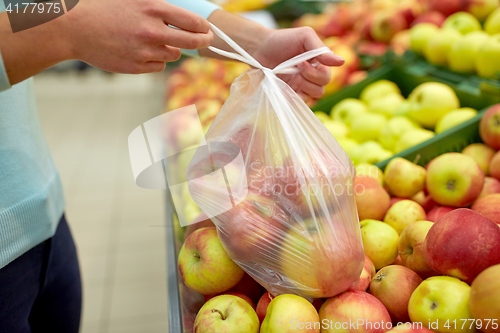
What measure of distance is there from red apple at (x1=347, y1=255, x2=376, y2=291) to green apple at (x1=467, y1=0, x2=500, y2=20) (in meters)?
1.67

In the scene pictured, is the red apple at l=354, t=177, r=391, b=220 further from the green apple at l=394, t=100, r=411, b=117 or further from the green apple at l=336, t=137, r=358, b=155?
the green apple at l=394, t=100, r=411, b=117

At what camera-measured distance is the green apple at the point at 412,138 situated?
4.02 feet

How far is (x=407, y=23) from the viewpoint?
2.13 m

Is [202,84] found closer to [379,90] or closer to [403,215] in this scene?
[379,90]

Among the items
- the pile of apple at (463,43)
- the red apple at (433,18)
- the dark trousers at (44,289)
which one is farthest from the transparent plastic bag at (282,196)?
the red apple at (433,18)

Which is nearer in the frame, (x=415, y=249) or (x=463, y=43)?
(x=415, y=249)

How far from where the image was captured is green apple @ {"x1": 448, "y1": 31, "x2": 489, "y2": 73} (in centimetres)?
152

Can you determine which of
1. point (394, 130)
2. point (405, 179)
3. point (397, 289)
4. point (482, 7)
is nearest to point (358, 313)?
point (397, 289)

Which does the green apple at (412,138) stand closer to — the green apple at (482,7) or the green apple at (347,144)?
the green apple at (347,144)

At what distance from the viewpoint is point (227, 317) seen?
0.68 meters

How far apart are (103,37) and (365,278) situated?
65 cm

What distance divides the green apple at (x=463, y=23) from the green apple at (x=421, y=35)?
0.07 metres

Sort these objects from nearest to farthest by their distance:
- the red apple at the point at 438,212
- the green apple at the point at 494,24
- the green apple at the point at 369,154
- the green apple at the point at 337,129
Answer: the red apple at the point at 438,212, the green apple at the point at 369,154, the green apple at the point at 337,129, the green apple at the point at 494,24

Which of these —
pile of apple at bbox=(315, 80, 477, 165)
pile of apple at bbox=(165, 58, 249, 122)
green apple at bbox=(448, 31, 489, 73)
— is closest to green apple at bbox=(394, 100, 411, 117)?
pile of apple at bbox=(315, 80, 477, 165)
